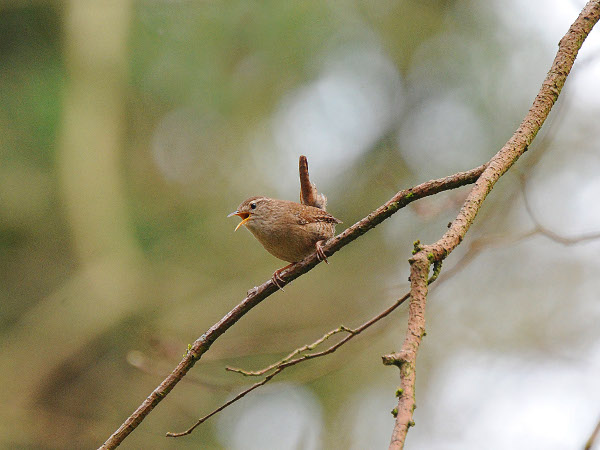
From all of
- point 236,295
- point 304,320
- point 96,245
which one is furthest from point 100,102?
point 304,320

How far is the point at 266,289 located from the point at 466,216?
0.75 meters

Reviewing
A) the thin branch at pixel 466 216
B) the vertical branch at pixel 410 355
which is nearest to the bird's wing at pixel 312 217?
the thin branch at pixel 466 216

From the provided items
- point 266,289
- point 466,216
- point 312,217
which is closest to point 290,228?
point 312,217

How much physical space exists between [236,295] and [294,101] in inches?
115

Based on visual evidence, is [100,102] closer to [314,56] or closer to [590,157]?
[314,56]

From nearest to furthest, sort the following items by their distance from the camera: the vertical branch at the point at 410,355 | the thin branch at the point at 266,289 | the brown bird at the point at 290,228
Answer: the vertical branch at the point at 410,355, the thin branch at the point at 266,289, the brown bird at the point at 290,228

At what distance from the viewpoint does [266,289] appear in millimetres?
2053

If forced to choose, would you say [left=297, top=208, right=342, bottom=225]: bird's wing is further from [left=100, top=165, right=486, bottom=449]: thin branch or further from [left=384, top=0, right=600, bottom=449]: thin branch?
[left=384, top=0, right=600, bottom=449]: thin branch

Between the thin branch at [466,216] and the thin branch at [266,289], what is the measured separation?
0.36 ft

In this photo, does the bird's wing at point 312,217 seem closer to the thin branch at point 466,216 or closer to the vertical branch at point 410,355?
the thin branch at point 466,216

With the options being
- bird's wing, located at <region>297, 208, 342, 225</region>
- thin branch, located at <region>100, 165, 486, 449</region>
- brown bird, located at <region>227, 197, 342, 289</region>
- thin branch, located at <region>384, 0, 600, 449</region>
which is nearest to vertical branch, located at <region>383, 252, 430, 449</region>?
thin branch, located at <region>384, 0, 600, 449</region>

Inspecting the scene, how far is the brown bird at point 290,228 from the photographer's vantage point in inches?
135

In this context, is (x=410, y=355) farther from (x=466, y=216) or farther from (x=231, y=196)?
(x=231, y=196)

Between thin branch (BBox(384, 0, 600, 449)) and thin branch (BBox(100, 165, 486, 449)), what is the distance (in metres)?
0.11
